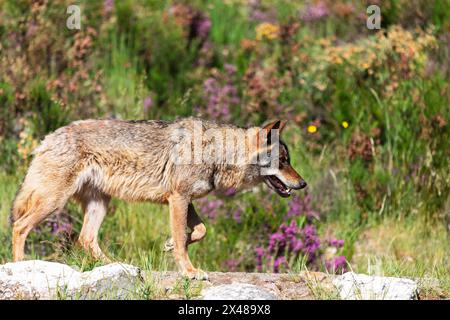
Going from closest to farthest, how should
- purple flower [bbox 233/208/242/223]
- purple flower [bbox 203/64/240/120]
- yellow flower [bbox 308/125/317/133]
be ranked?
purple flower [bbox 233/208/242/223]
yellow flower [bbox 308/125/317/133]
purple flower [bbox 203/64/240/120]

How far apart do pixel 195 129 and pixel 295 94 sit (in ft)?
14.8

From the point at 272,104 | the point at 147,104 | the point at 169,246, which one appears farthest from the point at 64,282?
the point at 272,104

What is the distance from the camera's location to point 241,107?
39.8 feet

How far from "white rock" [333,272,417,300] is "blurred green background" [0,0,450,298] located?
5.07 ft

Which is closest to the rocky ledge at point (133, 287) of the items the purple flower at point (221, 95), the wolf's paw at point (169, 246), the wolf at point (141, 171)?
the wolf at point (141, 171)

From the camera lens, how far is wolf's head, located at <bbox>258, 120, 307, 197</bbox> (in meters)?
8.15

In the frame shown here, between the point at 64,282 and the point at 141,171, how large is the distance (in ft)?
5.97

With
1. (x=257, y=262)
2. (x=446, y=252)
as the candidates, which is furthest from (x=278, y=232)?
(x=446, y=252)

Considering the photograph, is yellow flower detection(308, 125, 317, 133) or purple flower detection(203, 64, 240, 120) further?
purple flower detection(203, 64, 240, 120)

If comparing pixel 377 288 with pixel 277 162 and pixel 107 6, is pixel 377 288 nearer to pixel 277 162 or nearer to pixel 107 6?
pixel 277 162

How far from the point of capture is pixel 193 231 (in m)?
7.97

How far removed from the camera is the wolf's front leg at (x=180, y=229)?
758cm

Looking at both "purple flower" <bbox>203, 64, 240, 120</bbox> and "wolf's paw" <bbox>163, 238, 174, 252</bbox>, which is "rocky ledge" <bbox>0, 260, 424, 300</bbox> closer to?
"wolf's paw" <bbox>163, 238, 174, 252</bbox>

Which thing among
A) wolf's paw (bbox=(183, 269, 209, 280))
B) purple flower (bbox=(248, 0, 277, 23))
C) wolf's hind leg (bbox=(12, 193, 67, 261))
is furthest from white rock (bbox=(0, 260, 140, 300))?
purple flower (bbox=(248, 0, 277, 23))
